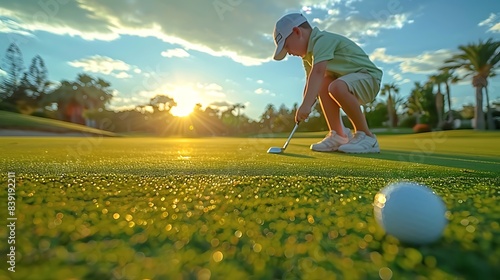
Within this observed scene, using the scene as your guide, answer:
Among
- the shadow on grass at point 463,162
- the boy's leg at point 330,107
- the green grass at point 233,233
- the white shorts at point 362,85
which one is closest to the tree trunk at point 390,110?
the boy's leg at point 330,107

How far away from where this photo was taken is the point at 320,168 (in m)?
2.81

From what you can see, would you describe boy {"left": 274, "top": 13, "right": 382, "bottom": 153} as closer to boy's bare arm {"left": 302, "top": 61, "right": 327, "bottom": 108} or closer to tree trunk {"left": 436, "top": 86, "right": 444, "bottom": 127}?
boy's bare arm {"left": 302, "top": 61, "right": 327, "bottom": 108}

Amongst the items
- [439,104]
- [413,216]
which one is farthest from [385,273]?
[439,104]

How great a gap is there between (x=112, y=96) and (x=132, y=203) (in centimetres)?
6248

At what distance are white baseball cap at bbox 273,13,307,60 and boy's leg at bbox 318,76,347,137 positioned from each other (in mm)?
919

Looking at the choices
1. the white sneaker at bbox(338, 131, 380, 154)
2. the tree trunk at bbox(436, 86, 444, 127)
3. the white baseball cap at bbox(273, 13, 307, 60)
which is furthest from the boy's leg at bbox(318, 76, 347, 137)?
the tree trunk at bbox(436, 86, 444, 127)

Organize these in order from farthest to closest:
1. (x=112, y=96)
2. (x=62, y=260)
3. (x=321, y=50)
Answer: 1. (x=112, y=96)
2. (x=321, y=50)
3. (x=62, y=260)

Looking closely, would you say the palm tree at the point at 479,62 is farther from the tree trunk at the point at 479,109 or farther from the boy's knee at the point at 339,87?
the boy's knee at the point at 339,87

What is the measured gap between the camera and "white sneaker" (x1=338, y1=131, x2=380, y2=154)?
4.34 metres

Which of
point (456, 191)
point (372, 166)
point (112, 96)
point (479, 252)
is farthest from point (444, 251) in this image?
point (112, 96)

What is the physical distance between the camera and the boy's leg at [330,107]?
4844mm

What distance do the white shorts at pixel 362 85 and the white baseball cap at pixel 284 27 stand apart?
90 cm

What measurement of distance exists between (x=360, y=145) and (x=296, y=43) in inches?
64.4

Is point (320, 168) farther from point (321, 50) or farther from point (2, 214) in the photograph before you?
point (2, 214)
